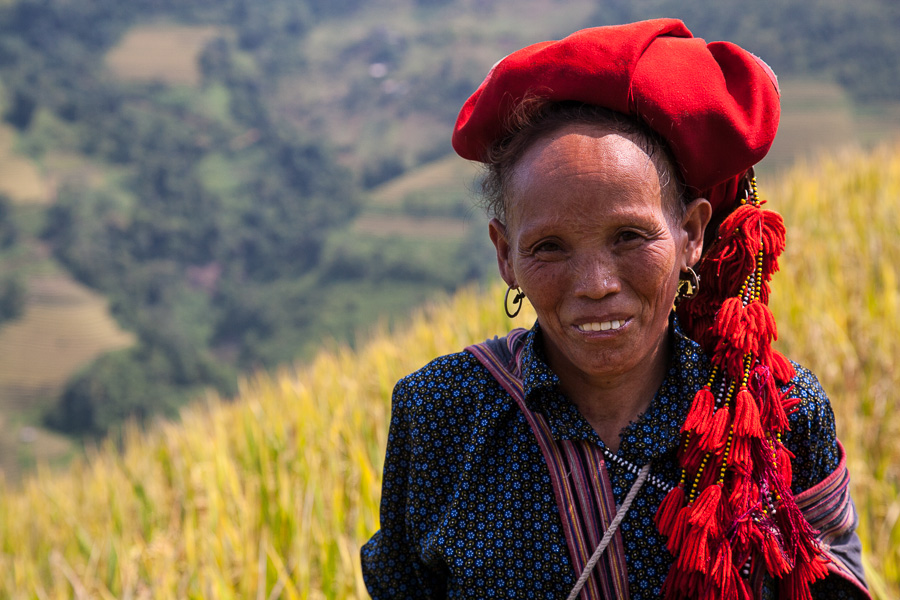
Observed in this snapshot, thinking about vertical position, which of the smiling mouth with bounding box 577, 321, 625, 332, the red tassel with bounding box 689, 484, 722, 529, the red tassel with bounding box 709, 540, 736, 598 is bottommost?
the red tassel with bounding box 709, 540, 736, 598

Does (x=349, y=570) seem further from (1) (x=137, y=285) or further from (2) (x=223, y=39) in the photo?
(2) (x=223, y=39)

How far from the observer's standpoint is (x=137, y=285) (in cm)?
5359

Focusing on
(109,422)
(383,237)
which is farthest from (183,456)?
(383,237)

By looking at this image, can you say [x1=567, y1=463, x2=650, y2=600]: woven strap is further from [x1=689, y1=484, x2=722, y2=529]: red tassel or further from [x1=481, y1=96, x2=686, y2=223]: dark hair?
[x1=481, y1=96, x2=686, y2=223]: dark hair

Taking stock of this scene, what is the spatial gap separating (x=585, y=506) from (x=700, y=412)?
0.63ft

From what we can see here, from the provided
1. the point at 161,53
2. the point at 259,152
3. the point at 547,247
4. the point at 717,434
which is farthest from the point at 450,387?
the point at 161,53

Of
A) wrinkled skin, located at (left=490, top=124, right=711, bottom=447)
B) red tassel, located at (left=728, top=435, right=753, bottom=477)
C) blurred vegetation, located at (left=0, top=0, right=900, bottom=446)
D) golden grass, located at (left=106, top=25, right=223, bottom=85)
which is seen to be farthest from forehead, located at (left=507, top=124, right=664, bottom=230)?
golden grass, located at (left=106, top=25, right=223, bottom=85)

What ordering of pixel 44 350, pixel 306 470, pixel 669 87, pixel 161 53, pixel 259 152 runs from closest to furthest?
pixel 669 87
pixel 306 470
pixel 44 350
pixel 259 152
pixel 161 53

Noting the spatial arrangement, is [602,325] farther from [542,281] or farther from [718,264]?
[718,264]

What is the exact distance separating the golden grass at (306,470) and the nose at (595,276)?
120 cm

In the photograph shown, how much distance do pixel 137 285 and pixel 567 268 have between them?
185 ft

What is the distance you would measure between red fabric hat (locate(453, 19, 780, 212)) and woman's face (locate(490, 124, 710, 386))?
47 millimetres

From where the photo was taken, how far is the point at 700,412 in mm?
1075

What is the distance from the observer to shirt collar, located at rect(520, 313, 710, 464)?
110cm
